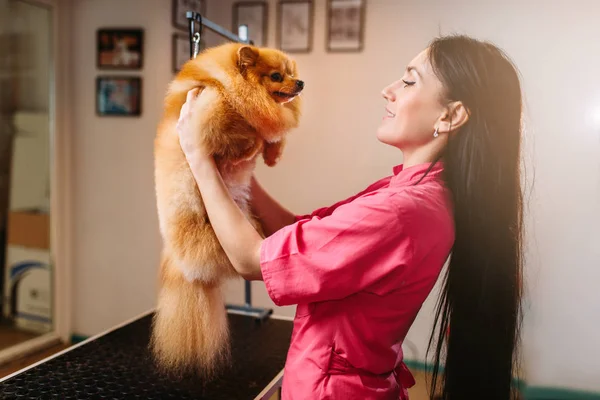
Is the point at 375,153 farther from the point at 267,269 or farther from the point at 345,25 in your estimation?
the point at 267,269

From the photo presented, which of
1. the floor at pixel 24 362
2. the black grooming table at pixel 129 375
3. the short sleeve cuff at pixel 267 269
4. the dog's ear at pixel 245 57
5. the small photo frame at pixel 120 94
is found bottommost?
the floor at pixel 24 362

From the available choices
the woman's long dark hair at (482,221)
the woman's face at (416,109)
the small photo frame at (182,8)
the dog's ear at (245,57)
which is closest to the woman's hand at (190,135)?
the dog's ear at (245,57)

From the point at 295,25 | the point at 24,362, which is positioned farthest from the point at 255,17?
the point at 24,362

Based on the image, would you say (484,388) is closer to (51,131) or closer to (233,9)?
(233,9)

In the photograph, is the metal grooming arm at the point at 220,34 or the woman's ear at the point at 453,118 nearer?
the woman's ear at the point at 453,118

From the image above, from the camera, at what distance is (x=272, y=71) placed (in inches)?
42.4

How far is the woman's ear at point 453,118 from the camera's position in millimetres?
956

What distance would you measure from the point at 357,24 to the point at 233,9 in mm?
730

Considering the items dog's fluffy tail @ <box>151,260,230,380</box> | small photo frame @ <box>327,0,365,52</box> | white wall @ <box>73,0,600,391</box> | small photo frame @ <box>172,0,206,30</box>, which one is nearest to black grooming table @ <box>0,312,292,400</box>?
dog's fluffy tail @ <box>151,260,230,380</box>

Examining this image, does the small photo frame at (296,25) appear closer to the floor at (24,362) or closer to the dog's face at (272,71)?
the dog's face at (272,71)

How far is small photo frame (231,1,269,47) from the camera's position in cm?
272

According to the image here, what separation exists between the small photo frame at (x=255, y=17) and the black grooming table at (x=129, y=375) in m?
1.73

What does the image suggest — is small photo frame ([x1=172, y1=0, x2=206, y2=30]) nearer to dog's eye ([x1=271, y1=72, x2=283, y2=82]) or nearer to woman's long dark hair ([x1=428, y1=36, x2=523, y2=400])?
dog's eye ([x1=271, y1=72, x2=283, y2=82])

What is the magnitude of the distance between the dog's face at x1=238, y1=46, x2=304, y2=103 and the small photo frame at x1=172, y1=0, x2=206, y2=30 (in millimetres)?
1918
